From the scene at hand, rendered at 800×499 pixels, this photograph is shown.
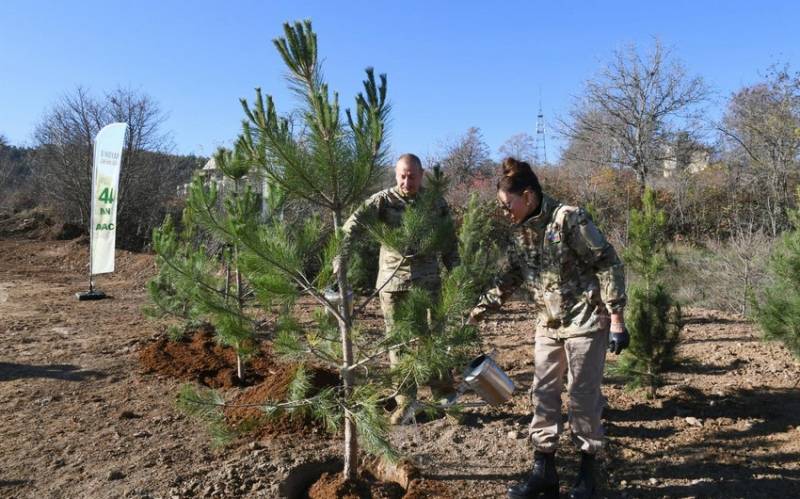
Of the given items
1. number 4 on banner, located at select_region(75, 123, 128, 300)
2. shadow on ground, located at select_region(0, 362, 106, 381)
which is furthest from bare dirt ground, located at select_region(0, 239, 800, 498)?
number 4 on banner, located at select_region(75, 123, 128, 300)

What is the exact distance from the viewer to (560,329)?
2621 millimetres

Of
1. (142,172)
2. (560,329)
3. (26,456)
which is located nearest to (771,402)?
(560,329)

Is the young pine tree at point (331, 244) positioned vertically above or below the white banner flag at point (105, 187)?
below

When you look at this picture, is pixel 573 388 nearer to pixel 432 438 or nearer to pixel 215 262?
pixel 432 438

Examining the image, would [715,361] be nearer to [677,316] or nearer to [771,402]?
[771,402]

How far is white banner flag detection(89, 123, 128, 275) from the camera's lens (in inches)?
316

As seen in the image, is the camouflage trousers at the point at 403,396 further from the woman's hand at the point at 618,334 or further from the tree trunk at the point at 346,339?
the woman's hand at the point at 618,334

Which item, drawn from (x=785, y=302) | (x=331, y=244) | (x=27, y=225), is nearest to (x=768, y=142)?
(x=785, y=302)

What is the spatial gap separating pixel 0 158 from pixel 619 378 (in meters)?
30.9

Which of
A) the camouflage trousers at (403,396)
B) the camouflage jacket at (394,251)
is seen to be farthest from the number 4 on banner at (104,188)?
the camouflage jacket at (394,251)

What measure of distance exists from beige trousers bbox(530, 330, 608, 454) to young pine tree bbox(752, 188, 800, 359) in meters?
2.43

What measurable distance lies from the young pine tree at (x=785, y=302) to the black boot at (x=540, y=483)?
8.67 ft

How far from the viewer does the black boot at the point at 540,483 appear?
2.60 metres

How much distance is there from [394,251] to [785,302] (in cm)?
340
